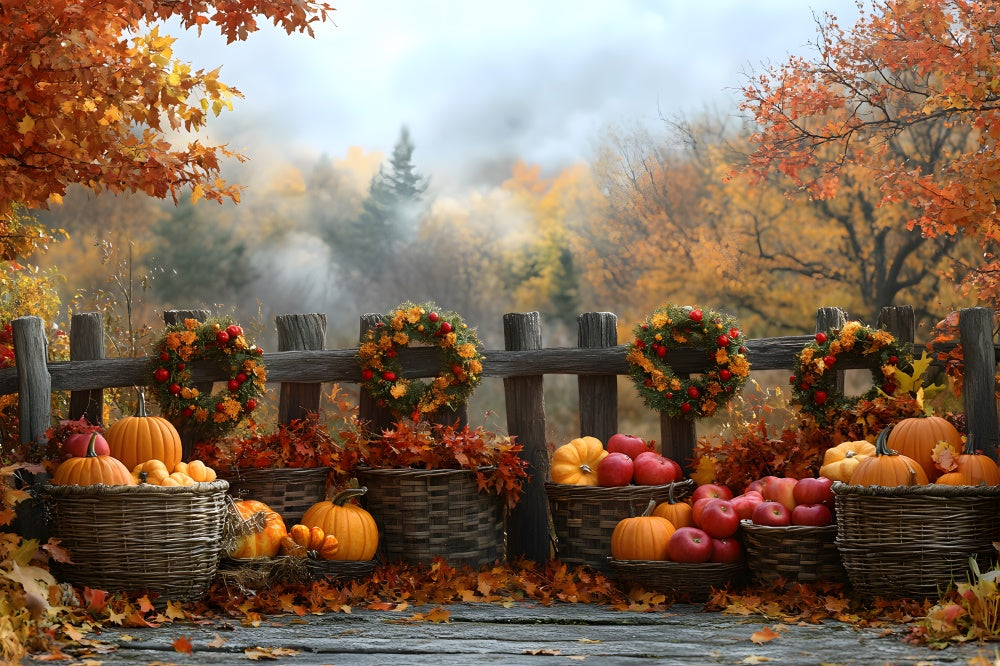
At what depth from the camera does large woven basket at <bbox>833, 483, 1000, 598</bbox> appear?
4086mm

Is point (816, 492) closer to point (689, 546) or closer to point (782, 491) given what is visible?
point (782, 491)

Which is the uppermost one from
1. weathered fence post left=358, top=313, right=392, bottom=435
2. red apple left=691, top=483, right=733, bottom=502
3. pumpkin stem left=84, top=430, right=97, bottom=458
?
weathered fence post left=358, top=313, right=392, bottom=435

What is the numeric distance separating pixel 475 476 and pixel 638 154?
36.1 feet

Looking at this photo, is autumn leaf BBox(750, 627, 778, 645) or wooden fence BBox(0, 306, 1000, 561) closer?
autumn leaf BBox(750, 627, 778, 645)

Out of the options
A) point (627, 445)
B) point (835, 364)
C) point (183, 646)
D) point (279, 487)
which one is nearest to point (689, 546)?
point (627, 445)

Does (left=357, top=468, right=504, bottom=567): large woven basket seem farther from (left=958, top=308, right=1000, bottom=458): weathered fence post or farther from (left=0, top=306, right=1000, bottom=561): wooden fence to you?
(left=958, top=308, right=1000, bottom=458): weathered fence post

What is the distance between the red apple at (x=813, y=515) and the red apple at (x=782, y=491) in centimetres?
11

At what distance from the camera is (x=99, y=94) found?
4465 millimetres

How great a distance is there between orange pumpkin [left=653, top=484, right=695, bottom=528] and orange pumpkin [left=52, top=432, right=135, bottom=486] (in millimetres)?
Answer: 2436

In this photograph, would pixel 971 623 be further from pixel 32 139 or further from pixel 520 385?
pixel 32 139

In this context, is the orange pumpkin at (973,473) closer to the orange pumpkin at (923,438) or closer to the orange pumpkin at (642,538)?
the orange pumpkin at (923,438)

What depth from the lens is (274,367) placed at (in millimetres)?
5598

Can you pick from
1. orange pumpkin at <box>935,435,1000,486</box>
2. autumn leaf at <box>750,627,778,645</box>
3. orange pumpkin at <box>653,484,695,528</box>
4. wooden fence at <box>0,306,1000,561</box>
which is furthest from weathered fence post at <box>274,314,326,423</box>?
orange pumpkin at <box>935,435,1000,486</box>

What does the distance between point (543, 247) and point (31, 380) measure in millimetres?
12841
